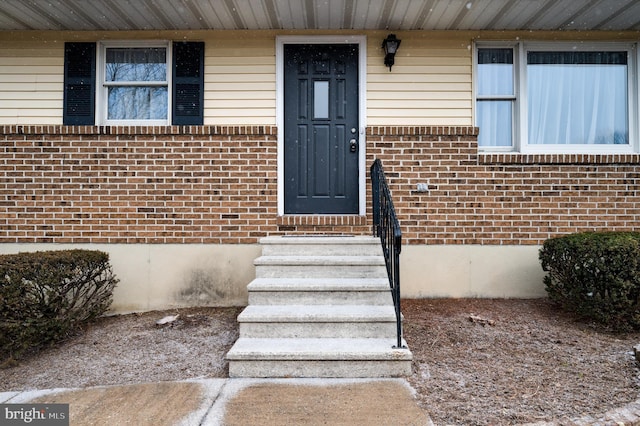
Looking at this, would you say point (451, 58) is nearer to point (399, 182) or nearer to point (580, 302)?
point (399, 182)

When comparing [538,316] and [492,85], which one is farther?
[492,85]

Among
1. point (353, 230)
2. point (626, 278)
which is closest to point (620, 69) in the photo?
point (626, 278)

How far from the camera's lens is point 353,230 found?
15.9ft

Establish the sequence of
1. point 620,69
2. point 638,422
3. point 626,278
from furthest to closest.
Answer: point 620,69, point 626,278, point 638,422

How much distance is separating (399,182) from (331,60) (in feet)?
5.51

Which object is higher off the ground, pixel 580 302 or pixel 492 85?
pixel 492 85

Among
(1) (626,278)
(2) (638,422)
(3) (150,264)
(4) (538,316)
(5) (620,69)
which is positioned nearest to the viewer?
(2) (638,422)

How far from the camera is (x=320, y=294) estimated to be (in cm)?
361

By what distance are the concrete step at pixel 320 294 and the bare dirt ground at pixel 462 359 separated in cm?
45

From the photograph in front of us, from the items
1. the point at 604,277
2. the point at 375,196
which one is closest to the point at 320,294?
the point at 375,196

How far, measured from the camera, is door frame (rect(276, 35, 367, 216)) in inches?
197

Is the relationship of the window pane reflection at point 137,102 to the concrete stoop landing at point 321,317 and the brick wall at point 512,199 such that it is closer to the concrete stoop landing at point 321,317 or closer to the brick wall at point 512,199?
the concrete stoop landing at point 321,317

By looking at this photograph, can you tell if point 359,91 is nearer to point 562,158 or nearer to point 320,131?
point 320,131

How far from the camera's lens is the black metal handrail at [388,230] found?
3.07m
